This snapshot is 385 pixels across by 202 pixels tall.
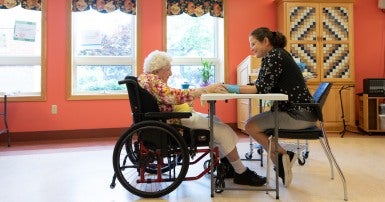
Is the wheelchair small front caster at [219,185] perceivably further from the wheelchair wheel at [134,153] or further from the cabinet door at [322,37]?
the cabinet door at [322,37]

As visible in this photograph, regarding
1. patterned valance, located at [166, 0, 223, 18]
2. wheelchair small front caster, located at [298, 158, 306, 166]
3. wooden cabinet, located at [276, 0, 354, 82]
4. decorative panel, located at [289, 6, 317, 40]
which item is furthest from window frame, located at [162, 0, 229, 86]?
wheelchair small front caster, located at [298, 158, 306, 166]

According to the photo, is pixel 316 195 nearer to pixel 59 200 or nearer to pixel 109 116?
pixel 59 200

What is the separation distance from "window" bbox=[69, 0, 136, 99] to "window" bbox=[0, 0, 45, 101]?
445 millimetres

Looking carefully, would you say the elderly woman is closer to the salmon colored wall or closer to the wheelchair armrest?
the wheelchair armrest

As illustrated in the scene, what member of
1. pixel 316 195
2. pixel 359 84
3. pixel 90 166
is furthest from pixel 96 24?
pixel 359 84

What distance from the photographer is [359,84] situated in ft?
16.1

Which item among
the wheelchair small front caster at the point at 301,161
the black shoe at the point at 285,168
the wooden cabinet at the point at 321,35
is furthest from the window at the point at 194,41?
the black shoe at the point at 285,168

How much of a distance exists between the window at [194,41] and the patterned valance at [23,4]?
173 centimetres

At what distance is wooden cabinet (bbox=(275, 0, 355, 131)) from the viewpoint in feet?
14.4

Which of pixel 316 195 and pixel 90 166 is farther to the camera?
pixel 90 166

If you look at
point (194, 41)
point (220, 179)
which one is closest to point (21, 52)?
point (194, 41)

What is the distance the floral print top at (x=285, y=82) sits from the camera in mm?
1925

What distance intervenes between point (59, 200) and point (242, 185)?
1.13 m

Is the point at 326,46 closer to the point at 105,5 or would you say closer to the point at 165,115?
the point at 105,5
